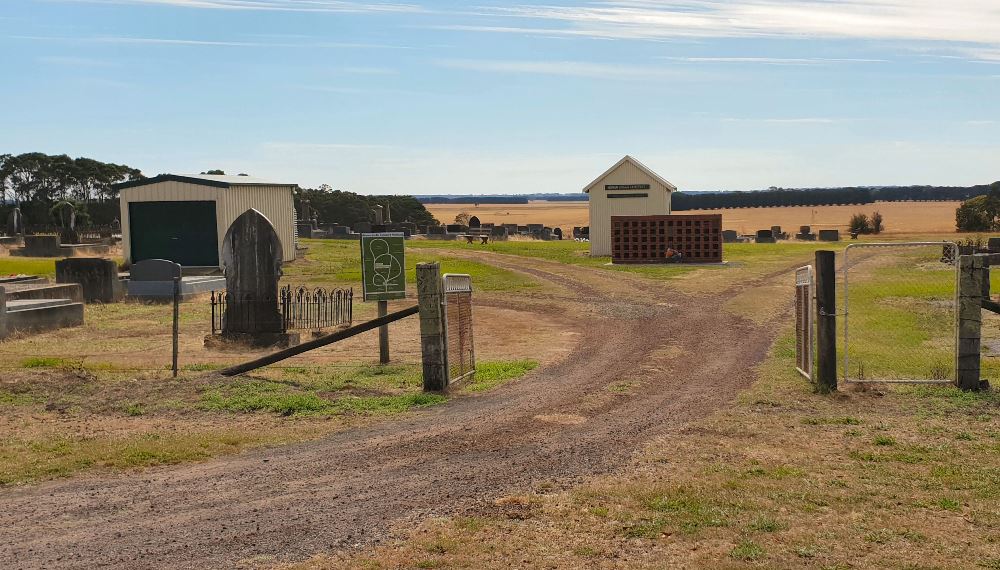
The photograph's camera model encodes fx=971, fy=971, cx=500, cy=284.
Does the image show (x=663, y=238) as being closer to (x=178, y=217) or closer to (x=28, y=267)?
(x=178, y=217)

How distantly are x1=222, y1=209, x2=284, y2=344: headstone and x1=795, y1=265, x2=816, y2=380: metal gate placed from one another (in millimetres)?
10146

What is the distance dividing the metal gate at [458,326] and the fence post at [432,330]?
15 centimetres

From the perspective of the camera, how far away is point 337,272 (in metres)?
37.9

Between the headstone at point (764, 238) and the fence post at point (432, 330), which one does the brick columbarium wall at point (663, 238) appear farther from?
the fence post at point (432, 330)

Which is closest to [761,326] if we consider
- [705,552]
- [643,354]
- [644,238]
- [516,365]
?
[643,354]

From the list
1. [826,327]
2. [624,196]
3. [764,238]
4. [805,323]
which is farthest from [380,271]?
[764,238]

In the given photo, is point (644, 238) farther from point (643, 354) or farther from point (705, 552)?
point (705, 552)

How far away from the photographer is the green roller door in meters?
37.7

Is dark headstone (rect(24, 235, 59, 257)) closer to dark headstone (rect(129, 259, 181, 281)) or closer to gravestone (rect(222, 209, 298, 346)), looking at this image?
dark headstone (rect(129, 259, 181, 281))

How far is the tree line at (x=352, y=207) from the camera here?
280 feet

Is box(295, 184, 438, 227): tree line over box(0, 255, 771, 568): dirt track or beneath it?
over

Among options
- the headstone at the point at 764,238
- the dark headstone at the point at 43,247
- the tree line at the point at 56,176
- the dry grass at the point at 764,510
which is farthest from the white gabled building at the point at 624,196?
→ the tree line at the point at 56,176

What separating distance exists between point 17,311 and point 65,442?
38.1 ft

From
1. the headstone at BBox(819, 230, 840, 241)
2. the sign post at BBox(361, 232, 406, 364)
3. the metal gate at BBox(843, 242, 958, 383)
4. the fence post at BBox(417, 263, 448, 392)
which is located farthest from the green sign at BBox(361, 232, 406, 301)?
the headstone at BBox(819, 230, 840, 241)
